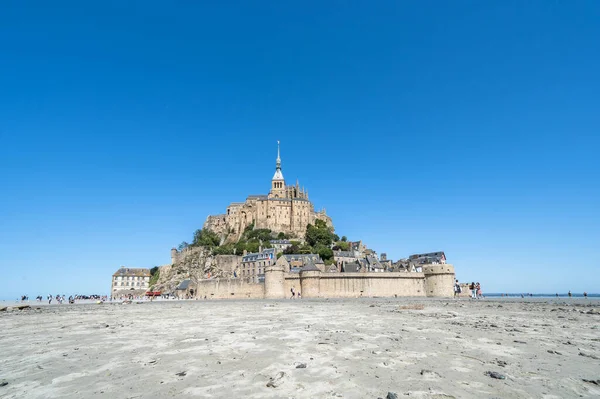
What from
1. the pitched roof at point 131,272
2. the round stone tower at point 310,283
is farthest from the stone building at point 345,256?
the pitched roof at point 131,272

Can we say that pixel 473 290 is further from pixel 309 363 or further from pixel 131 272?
pixel 131 272

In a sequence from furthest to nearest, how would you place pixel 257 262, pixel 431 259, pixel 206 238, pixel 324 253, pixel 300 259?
pixel 206 238
pixel 324 253
pixel 257 262
pixel 300 259
pixel 431 259

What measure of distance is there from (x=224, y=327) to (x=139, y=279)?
84.2 m

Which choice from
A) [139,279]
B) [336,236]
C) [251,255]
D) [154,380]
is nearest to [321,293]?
[251,255]

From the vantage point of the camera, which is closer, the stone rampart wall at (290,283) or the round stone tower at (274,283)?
the round stone tower at (274,283)

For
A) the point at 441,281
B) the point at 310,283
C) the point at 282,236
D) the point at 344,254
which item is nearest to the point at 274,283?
the point at 310,283

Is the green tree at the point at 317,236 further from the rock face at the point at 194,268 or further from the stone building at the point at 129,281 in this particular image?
the stone building at the point at 129,281

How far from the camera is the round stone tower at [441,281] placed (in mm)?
45031

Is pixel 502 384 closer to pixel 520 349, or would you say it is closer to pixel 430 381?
pixel 430 381

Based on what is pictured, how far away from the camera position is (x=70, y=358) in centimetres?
923

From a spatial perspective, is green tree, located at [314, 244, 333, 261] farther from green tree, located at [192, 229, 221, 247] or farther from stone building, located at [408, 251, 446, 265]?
green tree, located at [192, 229, 221, 247]

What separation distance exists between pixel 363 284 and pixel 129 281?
217ft

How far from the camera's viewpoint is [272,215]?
9750cm

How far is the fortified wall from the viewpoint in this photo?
148 feet
